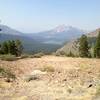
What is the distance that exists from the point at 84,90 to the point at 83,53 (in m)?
74.3

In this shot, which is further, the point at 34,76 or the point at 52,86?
the point at 34,76

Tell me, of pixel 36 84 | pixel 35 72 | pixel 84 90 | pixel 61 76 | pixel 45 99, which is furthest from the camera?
pixel 35 72

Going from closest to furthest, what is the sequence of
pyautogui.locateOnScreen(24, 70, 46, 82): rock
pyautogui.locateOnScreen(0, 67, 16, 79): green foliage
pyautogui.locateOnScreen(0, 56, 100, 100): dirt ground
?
pyautogui.locateOnScreen(0, 56, 100, 100): dirt ground
pyautogui.locateOnScreen(24, 70, 46, 82): rock
pyautogui.locateOnScreen(0, 67, 16, 79): green foliage

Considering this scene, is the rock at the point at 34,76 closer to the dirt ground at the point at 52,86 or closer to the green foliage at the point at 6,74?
the dirt ground at the point at 52,86

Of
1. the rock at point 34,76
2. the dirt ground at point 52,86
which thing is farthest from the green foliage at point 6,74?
the rock at point 34,76

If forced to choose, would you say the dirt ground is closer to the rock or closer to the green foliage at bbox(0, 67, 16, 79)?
the rock

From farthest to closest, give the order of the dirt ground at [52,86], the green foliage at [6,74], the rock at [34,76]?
the green foliage at [6,74]
the rock at [34,76]
the dirt ground at [52,86]

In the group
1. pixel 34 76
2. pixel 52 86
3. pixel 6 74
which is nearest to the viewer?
pixel 52 86

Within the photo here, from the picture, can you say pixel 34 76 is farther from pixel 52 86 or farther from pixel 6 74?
pixel 52 86

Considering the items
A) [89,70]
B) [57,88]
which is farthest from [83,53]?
[57,88]

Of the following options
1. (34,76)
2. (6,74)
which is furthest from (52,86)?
(6,74)

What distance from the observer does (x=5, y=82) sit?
14945 millimetres

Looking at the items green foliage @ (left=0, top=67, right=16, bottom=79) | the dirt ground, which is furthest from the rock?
green foliage @ (left=0, top=67, right=16, bottom=79)

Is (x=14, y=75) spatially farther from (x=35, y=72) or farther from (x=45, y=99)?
(x=45, y=99)
